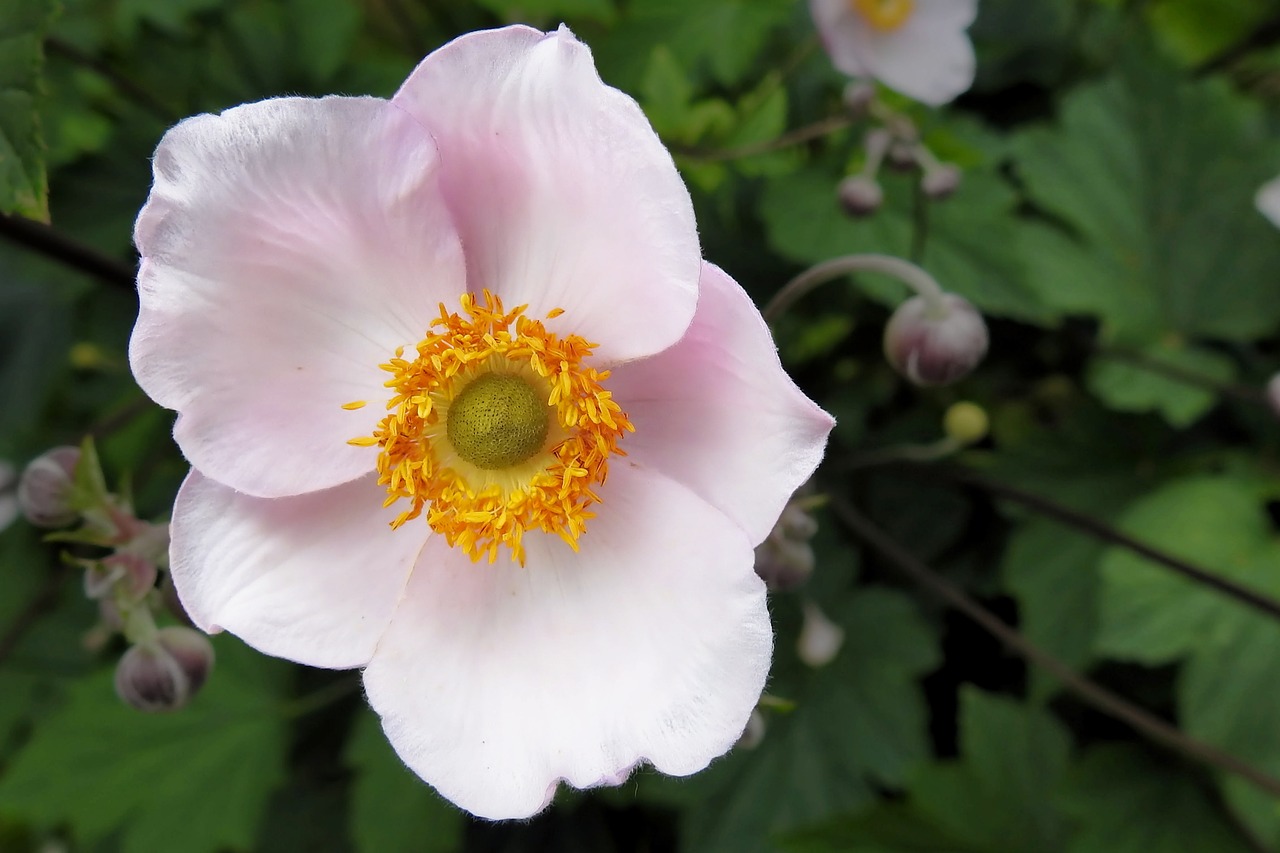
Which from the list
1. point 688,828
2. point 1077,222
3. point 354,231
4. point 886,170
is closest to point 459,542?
point 354,231

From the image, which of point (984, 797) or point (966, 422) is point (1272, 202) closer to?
point (966, 422)

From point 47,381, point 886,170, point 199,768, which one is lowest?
point 199,768

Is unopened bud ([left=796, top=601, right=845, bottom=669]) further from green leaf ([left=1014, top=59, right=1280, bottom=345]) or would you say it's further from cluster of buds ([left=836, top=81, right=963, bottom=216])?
green leaf ([left=1014, top=59, right=1280, bottom=345])

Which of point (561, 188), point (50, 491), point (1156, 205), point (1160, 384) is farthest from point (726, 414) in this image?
point (1156, 205)

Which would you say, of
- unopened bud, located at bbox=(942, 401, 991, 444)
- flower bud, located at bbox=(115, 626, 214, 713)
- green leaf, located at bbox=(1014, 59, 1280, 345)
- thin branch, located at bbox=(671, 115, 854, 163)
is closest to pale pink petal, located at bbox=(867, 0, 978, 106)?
thin branch, located at bbox=(671, 115, 854, 163)

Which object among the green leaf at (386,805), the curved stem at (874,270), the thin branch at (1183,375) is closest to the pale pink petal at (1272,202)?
the thin branch at (1183,375)

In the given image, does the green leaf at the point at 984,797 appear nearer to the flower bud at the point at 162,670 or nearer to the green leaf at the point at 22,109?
the flower bud at the point at 162,670

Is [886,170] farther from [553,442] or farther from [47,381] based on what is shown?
→ [47,381]
